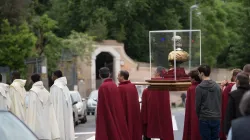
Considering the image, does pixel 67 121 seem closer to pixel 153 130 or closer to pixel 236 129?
pixel 153 130

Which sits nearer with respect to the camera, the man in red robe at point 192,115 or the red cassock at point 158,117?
the man in red robe at point 192,115

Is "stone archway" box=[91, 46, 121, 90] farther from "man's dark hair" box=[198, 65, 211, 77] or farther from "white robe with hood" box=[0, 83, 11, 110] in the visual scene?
"man's dark hair" box=[198, 65, 211, 77]

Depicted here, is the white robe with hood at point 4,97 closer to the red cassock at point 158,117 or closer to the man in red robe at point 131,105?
the man in red robe at point 131,105

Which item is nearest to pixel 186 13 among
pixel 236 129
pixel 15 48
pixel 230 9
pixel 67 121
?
pixel 230 9

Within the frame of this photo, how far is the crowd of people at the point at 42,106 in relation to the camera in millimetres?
14547

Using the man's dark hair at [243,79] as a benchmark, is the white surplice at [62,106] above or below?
below

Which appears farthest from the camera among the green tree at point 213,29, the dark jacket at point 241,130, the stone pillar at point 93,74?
the green tree at point 213,29

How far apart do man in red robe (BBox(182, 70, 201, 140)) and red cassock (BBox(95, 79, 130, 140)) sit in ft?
4.44

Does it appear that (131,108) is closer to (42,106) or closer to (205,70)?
(42,106)

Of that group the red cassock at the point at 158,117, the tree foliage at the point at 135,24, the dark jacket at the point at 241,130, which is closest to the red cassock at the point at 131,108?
the red cassock at the point at 158,117

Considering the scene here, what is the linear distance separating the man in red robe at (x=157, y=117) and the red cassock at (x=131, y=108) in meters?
0.69

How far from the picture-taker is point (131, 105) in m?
13.7

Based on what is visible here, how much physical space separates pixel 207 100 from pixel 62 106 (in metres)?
4.44

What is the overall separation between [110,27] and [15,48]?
22.8 meters
